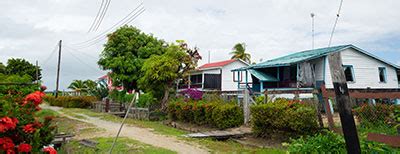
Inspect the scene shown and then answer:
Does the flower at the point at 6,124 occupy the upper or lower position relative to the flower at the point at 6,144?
upper

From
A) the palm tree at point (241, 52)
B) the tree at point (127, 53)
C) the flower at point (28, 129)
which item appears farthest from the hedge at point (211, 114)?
the palm tree at point (241, 52)

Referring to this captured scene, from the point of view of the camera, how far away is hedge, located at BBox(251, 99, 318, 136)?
819 cm

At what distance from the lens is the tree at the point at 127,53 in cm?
2428

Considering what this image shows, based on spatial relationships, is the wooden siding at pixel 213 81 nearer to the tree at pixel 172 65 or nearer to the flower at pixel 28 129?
the tree at pixel 172 65

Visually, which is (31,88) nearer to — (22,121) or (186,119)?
(186,119)

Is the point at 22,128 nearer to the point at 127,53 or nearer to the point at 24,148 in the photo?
the point at 24,148

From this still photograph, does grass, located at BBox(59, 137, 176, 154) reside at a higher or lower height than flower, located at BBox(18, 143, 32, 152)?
lower

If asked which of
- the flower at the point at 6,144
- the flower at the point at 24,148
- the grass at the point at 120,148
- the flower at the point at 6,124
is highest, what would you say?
the flower at the point at 6,124

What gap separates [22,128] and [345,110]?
4.10 metres

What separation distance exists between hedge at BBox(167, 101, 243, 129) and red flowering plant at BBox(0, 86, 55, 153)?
8198mm

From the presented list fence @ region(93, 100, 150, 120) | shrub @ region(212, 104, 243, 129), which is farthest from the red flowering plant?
fence @ region(93, 100, 150, 120)

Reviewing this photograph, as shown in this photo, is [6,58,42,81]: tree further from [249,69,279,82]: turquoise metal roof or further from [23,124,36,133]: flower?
[23,124,36,133]: flower

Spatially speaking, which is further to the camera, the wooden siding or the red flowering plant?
the wooden siding

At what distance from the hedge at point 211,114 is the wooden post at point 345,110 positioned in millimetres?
8730
